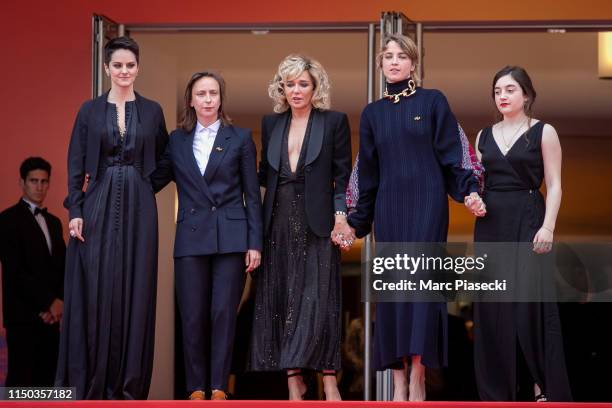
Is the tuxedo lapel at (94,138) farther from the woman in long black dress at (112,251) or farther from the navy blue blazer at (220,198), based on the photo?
the navy blue blazer at (220,198)

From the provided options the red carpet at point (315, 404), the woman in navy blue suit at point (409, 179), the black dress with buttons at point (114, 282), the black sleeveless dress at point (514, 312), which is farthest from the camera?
the black dress with buttons at point (114, 282)

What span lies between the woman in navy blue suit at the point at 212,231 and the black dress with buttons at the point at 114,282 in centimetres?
17

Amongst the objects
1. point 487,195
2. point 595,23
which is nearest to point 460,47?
point 595,23

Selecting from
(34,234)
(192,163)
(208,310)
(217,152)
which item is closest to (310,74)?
(217,152)

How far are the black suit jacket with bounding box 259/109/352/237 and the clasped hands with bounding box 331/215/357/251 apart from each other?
4 centimetres

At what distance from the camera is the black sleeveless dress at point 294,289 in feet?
21.4

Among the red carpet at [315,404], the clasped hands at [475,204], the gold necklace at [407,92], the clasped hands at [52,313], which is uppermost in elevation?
the gold necklace at [407,92]

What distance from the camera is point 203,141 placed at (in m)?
6.77

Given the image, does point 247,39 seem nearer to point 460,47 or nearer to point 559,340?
point 460,47

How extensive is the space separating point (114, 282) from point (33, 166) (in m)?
2.10

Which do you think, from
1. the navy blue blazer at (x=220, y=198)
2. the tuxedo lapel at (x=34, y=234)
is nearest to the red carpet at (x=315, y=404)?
the navy blue blazer at (x=220, y=198)

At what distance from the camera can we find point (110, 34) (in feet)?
26.9

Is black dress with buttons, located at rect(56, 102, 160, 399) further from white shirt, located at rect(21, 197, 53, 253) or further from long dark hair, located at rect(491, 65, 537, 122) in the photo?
long dark hair, located at rect(491, 65, 537, 122)

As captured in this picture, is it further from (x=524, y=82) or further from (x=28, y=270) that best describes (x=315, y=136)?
(x=28, y=270)
